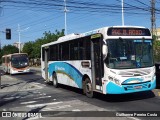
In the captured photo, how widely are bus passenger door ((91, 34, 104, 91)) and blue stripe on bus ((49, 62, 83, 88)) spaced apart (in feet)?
5.56

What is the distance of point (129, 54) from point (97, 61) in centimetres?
141

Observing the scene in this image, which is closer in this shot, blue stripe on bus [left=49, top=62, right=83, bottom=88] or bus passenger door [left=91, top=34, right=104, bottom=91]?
bus passenger door [left=91, top=34, right=104, bottom=91]

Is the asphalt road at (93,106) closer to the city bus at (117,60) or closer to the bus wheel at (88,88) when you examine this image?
the bus wheel at (88,88)

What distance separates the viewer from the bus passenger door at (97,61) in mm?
13453

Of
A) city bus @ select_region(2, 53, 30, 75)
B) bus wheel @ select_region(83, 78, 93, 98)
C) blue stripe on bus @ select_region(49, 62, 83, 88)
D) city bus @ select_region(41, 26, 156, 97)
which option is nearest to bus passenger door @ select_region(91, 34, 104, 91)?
city bus @ select_region(41, 26, 156, 97)

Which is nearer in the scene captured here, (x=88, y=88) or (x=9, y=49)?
(x=88, y=88)

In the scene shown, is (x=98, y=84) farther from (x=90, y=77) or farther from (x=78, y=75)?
(x=78, y=75)

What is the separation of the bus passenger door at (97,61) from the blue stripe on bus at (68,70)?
66.8 inches

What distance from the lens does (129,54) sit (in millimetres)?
13109

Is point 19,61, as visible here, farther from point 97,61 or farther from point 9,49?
point 9,49

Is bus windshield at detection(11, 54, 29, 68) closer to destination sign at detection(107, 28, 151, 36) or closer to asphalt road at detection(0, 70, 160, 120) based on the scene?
asphalt road at detection(0, 70, 160, 120)

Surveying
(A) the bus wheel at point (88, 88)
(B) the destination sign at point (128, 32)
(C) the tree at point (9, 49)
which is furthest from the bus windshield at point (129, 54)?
(C) the tree at point (9, 49)

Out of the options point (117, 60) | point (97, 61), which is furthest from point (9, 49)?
point (117, 60)

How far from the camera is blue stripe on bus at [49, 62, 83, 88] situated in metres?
16.1
